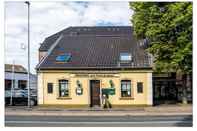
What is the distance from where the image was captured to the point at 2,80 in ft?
15.8

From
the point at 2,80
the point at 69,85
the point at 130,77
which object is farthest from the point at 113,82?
the point at 2,80

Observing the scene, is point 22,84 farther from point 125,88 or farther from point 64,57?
point 125,88

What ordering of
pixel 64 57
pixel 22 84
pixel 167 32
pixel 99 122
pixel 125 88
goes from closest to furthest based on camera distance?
pixel 99 122, pixel 167 32, pixel 125 88, pixel 64 57, pixel 22 84

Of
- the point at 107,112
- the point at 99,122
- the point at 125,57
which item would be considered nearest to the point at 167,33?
the point at 125,57

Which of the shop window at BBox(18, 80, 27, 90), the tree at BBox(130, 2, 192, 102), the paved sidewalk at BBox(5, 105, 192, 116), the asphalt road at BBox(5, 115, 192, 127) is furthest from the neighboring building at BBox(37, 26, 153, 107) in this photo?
the shop window at BBox(18, 80, 27, 90)

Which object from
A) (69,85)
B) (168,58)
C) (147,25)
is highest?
(147,25)

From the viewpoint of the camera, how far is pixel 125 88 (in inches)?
1069

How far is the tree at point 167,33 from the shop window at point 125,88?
7.01ft

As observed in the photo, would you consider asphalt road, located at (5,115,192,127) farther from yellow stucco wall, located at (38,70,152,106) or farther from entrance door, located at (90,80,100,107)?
entrance door, located at (90,80,100,107)

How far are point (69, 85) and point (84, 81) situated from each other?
3.50ft

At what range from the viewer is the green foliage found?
2525cm

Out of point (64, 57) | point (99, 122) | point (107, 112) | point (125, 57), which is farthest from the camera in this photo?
point (64, 57)

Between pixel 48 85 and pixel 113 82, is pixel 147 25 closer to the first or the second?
pixel 113 82

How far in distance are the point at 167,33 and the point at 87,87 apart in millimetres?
6415
